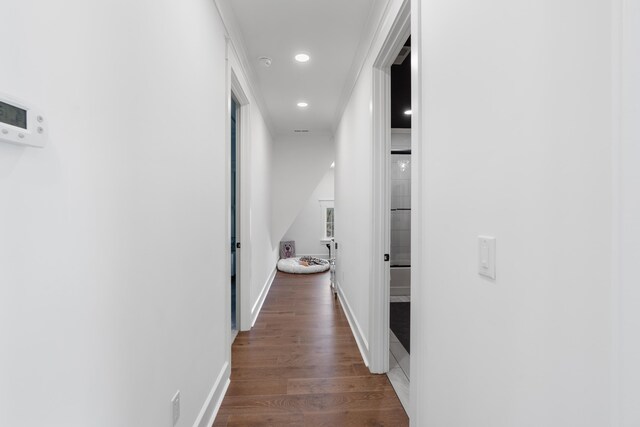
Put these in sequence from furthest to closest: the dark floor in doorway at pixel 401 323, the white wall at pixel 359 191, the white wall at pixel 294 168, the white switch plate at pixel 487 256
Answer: the white wall at pixel 294 168 < the dark floor in doorway at pixel 401 323 < the white wall at pixel 359 191 < the white switch plate at pixel 487 256

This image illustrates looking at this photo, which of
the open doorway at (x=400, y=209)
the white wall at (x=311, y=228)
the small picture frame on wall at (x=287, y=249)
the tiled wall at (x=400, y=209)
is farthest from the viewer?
the white wall at (x=311, y=228)

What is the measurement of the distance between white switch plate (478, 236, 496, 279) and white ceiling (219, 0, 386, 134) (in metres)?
1.67

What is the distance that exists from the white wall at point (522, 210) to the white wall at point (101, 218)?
1.08 meters

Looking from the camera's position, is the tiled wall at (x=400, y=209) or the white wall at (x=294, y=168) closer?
the tiled wall at (x=400, y=209)

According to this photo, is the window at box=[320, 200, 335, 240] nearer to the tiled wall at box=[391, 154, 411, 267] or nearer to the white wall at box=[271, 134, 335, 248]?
the white wall at box=[271, 134, 335, 248]

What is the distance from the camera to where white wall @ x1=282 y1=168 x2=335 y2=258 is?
7.37 metres

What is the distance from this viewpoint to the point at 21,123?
0.59m

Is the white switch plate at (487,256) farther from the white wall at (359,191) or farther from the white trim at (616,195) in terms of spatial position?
the white wall at (359,191)

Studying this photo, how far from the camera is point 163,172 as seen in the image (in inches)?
48.0

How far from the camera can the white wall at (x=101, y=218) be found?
61cm

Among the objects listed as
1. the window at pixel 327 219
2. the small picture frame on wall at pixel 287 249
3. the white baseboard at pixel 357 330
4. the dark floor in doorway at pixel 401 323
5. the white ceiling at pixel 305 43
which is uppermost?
the white ceiling at pixel 305 43

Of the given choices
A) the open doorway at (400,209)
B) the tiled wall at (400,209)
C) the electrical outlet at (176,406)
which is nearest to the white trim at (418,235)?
the electrical outlet at (176,406)

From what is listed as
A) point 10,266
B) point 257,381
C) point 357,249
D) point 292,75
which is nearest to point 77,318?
point 10,266

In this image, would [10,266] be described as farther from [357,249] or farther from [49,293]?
[357,249]
